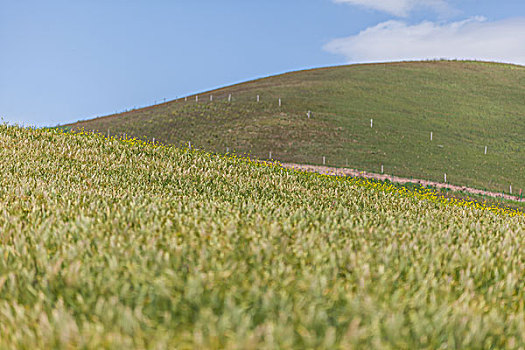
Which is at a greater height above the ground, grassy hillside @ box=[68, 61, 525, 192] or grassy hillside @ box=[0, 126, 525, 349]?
grassy hillside @ box=[68, 61, 525, 192]

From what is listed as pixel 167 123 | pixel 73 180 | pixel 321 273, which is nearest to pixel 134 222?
pixel 321 273

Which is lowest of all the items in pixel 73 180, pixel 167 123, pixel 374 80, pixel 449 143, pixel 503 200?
pixel 503 200

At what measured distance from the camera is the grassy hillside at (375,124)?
37.8 m

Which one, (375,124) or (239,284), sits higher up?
(375,124)

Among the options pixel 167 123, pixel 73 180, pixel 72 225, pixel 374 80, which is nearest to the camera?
pixel 72 225

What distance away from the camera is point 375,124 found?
157 ft

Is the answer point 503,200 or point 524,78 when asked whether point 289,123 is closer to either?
point 503,200

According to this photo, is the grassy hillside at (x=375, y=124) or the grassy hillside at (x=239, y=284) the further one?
the grassy hillside at (x=375, y=124)

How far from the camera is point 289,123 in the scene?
47.1 meters

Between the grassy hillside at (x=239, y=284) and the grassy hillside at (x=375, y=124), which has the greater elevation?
the grassy hillside at (x=375, y=124)

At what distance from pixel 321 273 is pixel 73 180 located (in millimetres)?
7841

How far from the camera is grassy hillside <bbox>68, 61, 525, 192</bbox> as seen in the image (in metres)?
37.8

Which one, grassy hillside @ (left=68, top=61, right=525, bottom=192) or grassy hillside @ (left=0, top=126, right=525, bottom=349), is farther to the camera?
grassy hillside @ (left=68, top=61, right=525, bottom=192)

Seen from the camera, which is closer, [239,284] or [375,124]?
[239,284]
